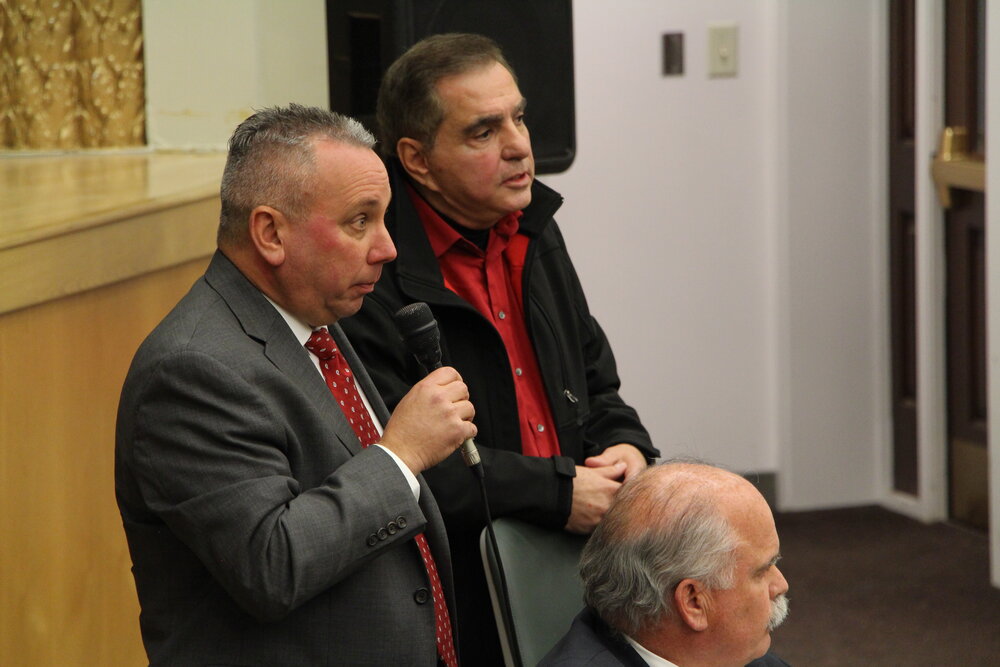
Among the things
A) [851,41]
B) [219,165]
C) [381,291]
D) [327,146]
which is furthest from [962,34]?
[327,146]

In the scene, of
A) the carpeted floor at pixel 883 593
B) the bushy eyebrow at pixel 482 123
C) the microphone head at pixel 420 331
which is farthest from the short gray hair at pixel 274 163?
the carpeted floor at pixel 883 593

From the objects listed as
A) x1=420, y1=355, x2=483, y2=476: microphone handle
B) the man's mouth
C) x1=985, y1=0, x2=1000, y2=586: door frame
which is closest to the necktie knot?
x1=420, y1=355, x2=483, y2=476: microphone handle

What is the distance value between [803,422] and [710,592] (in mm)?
3239

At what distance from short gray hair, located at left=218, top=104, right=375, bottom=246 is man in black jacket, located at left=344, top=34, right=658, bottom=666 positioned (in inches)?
17.6

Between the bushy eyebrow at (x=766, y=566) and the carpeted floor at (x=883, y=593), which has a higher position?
the bushy eyebrow at (x=766, y=566)

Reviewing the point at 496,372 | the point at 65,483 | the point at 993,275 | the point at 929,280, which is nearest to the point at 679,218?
the point at 929,280

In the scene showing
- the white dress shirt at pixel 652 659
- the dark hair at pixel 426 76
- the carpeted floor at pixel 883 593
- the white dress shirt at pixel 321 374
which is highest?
the dark hair at pixel 426 76

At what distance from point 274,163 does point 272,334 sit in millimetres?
196

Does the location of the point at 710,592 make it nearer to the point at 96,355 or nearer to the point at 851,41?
the point at 96,355

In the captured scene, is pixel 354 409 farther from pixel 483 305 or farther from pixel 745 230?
pixel 745 230

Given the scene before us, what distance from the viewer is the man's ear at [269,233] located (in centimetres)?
150

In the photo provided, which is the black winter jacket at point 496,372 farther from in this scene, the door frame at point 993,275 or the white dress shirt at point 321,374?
the door frame at point 993,275

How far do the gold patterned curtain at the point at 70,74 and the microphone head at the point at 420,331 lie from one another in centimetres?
220

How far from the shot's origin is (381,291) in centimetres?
197
